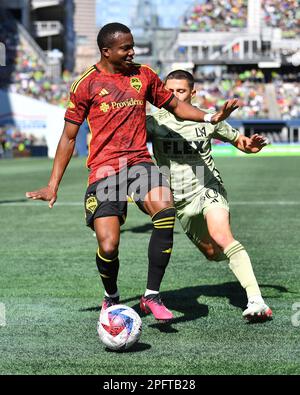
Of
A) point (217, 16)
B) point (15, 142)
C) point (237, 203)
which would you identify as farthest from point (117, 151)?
point (217, 16)

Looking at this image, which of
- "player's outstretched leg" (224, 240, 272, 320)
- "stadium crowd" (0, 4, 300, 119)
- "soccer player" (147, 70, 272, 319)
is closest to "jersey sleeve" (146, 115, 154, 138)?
"soccer player" (147, 70, 272, 319)

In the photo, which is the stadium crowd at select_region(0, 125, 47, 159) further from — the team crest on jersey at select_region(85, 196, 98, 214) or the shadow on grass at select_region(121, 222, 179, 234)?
the team crest on jersey at select_region(85, 196, 98, 214)

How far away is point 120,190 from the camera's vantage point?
20.2 ft

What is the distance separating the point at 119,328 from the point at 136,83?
184 centimetres

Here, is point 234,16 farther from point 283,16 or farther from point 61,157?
point 61,157

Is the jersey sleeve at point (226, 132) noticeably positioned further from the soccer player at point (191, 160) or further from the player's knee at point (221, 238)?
the player's knee at point (221, 238)

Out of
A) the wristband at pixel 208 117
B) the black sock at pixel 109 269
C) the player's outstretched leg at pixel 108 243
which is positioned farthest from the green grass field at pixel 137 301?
the wristband at pixel 208 117

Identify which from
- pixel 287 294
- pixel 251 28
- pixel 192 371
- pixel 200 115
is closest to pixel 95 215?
pixel 200 115

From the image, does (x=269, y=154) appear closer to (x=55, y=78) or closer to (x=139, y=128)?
(x=55, y=78)

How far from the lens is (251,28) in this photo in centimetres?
6500

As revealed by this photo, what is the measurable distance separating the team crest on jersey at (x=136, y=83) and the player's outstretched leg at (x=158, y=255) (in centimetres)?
90

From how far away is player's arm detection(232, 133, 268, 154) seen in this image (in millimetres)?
6633

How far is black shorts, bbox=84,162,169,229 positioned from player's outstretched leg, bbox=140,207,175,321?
0.68ft

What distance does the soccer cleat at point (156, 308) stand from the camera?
19.7ft
